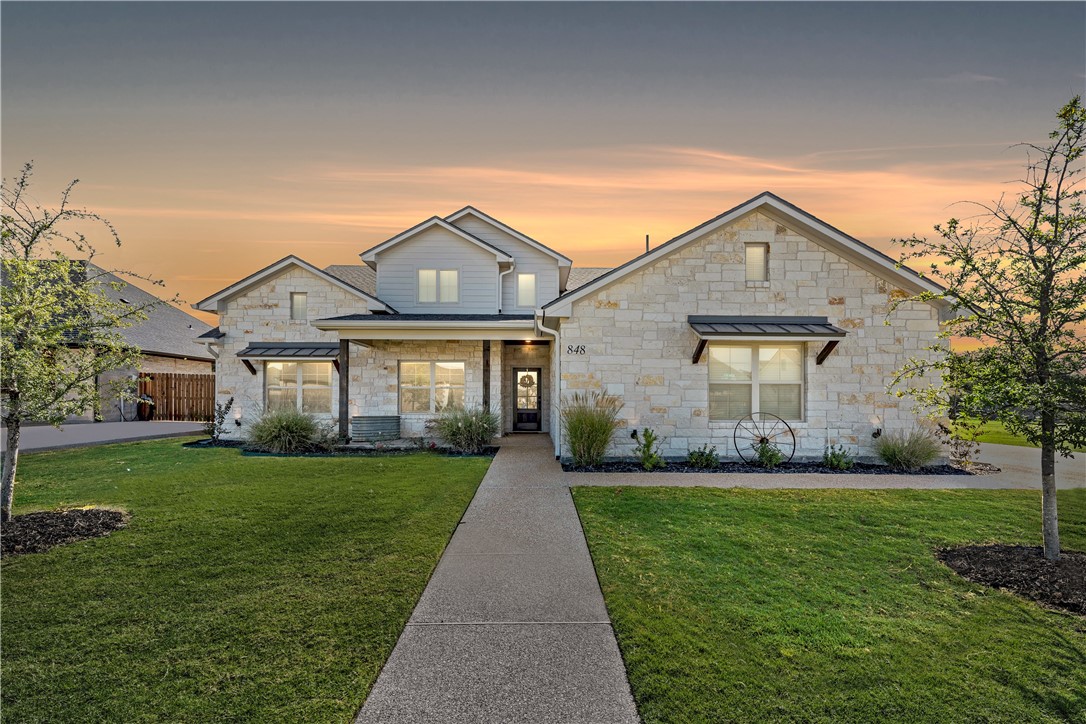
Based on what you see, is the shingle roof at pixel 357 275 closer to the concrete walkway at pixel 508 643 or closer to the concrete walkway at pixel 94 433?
the concrete walkway at pixel 94 433

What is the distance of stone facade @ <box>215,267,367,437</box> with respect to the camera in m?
15.3

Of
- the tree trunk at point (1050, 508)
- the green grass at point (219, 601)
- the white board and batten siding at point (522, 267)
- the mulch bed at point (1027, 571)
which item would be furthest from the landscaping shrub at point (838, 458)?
the white board and batten siding at point (522, 267)

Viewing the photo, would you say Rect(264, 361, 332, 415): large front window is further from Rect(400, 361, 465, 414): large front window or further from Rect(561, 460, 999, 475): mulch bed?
Rect(561, 460, 999, 475): mulch bed

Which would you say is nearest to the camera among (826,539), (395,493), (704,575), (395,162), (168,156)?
(704,575)

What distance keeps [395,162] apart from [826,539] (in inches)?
524

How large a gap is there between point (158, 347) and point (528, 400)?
18139 mm

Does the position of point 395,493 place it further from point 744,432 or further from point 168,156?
point 168,156

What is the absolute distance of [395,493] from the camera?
7930 millimetres

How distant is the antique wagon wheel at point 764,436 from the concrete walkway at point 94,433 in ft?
53.0

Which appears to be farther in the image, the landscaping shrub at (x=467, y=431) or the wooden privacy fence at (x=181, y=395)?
the wooden privacy fence at (x=181, y=395)

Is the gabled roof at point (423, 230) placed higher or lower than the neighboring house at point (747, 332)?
higher

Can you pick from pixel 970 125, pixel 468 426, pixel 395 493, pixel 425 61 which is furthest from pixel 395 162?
pixel 970 125

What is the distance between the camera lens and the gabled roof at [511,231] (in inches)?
659

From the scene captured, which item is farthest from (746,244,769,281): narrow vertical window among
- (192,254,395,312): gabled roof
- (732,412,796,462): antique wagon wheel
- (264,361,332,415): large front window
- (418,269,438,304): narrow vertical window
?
(264,361,332,415): large front window
